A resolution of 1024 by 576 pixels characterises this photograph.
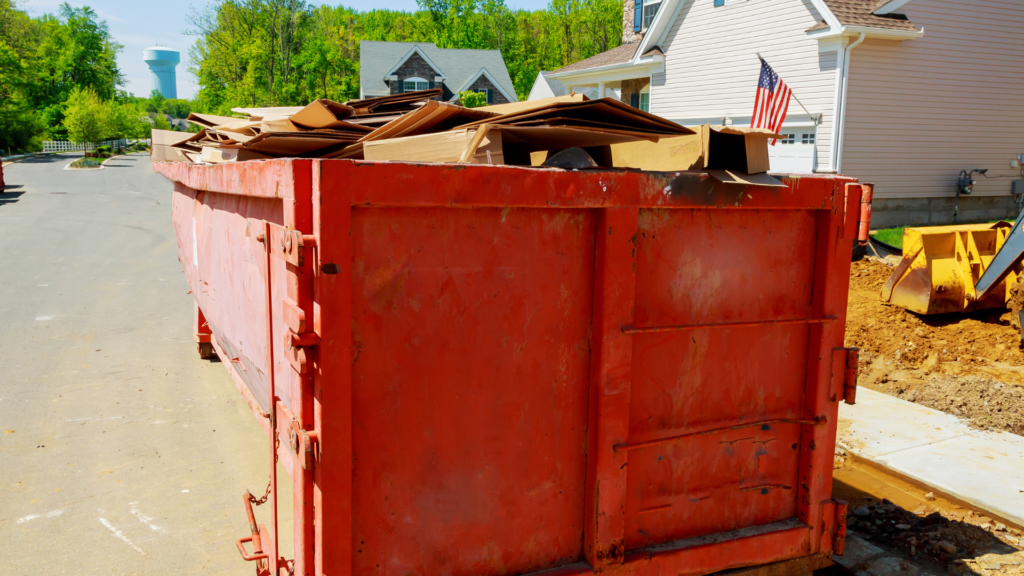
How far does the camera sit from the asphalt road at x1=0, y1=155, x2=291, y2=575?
386 cm

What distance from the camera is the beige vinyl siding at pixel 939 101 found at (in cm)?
1559

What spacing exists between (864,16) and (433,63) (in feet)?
119

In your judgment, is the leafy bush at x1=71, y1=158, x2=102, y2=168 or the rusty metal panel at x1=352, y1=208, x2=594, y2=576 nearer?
the rusty metal panel at x1=352, y1=208, x2=594, y2=576

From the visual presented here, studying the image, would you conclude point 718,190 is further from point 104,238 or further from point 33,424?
point 104,238

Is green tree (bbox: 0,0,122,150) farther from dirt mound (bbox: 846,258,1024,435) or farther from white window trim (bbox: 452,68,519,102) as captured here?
dirt mound (bbox: 846,258,1024,435)

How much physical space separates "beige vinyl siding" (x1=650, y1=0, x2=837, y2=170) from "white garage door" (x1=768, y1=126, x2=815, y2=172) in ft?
1.02

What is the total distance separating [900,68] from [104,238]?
17.9m

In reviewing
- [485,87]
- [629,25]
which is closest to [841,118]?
[629,25]

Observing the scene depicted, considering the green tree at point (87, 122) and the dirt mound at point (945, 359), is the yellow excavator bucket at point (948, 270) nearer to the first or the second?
the dirt mound at point (945, 359)

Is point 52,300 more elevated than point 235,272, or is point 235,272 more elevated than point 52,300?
point 235,272

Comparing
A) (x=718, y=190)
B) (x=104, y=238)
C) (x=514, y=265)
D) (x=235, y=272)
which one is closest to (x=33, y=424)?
(x=235, y=272)

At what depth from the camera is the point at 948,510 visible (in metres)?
4.37

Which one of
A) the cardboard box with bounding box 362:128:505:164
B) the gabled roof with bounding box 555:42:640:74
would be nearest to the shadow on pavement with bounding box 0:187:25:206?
the gabled roof with bounding box 555:42:640:74

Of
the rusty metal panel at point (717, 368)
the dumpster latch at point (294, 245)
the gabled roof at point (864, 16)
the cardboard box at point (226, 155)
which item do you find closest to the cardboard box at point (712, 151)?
the rusty metal panel at point (717, 368)
